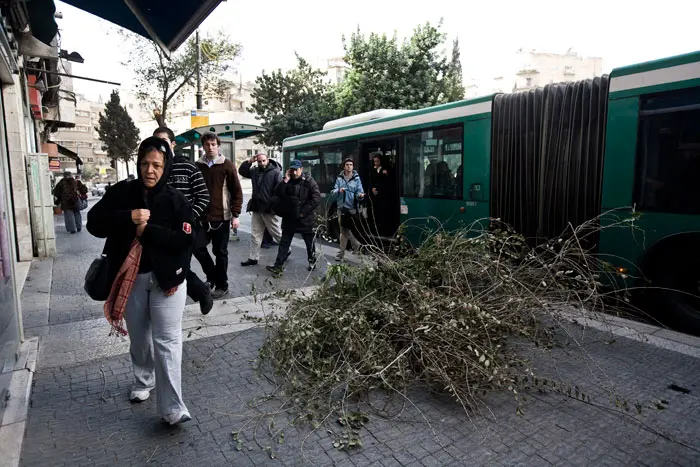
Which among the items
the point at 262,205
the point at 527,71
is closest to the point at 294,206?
the point at 262,205

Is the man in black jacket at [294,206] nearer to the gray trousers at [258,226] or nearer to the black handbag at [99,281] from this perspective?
the gray trousers at [258,226]

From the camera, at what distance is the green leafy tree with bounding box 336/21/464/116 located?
20.6 m

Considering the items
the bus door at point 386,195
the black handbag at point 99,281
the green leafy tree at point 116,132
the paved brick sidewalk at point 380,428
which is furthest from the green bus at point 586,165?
the green leafy tree at point 116,132

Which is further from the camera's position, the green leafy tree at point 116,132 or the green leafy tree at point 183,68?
the green leafy tree at point 116,132

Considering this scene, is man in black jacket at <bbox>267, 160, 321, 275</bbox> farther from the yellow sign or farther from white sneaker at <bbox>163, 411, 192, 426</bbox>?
the yellow sign

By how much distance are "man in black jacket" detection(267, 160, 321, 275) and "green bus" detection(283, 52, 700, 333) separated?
1972 millimetres

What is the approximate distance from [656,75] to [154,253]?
5.25m

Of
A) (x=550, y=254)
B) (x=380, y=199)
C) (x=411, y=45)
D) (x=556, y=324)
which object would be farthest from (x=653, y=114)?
(x=411, y=45)

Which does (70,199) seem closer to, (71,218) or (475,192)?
(71,218)

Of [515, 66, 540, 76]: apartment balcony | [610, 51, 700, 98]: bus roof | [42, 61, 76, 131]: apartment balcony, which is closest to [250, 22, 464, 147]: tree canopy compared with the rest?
[42, 61, 76, 131]: apartment balcony

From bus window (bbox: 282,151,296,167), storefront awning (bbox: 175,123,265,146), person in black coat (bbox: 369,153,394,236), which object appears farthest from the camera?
bus window (bbox: 282,151,296,167)

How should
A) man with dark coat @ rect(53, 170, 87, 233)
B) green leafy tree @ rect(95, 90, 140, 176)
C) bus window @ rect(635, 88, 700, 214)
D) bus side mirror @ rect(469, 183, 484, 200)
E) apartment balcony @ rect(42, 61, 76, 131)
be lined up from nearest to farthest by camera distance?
bus window @ rect(635, 88, 700, 214)
bus side mirror @ rect(469, 183, 484, 200)
man with dark coat @ rect(53, 170, 87, 233)
apartment balcony @ rect(42, 61, 76, 131)
green leafy tree @ rect(95, 90, 140, 176)

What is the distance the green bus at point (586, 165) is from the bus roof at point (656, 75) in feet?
0.03

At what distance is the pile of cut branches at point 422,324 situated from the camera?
3393mm
